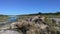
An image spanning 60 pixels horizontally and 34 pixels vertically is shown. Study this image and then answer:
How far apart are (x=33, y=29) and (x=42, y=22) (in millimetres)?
1361

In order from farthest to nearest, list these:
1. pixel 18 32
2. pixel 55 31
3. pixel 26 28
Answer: pixel 55 31
pixel 26 28
pixel 18 32

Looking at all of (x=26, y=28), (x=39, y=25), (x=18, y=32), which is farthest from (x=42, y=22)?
(x=18, y=32)

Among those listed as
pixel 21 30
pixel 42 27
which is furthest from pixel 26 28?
pixel 42 27

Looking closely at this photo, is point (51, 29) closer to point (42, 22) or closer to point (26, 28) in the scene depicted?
point (42, 22)

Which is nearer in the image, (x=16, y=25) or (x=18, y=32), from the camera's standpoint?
(x=18, y=32)

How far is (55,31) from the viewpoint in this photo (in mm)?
11781

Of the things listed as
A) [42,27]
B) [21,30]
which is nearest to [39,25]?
[42,27]

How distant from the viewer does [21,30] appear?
36.5ft

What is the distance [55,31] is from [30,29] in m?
2.16

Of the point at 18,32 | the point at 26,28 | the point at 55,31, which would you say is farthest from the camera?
the point at 55,31

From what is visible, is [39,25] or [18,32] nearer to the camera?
[18,32]

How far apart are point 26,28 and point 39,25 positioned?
906 millimetres

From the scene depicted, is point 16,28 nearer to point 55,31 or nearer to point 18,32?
point 18,32

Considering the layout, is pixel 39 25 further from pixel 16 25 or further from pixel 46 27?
pixel 16 25
